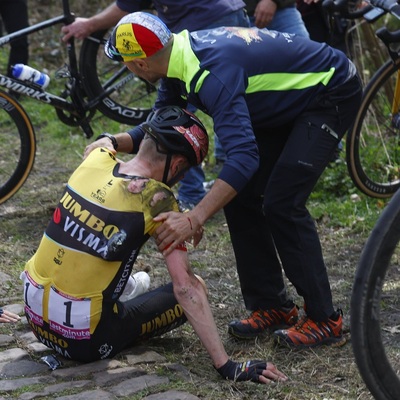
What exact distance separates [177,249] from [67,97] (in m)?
3.47

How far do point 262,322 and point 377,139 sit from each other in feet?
8.78

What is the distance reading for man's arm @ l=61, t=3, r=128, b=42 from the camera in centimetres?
660

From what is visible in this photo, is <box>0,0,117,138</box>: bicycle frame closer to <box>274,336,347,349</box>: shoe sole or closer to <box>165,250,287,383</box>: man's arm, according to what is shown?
<box>274,336,347,349</box>: shoe sole

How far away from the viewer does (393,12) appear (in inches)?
182

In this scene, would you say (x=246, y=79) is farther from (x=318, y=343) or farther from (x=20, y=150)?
(x=20, y=150)

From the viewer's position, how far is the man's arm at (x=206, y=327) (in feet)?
12.5

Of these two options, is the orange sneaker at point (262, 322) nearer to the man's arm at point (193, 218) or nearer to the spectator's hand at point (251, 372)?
the spectator's hand at point (251, 372)

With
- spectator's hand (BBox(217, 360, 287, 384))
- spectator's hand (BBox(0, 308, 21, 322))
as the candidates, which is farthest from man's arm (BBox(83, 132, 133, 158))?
spectator's hand (BBox(217, 360, 287, 384))

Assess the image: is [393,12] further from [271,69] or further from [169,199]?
[169,199]

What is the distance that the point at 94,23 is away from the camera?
6.80m

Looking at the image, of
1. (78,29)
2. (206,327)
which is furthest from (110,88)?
(206,327)

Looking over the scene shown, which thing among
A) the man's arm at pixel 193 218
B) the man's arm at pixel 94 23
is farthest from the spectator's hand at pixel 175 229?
the man's arm at pixel 94 23

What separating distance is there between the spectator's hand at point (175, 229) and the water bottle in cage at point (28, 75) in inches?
128

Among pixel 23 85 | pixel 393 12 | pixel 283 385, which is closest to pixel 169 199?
pixel 283 385
